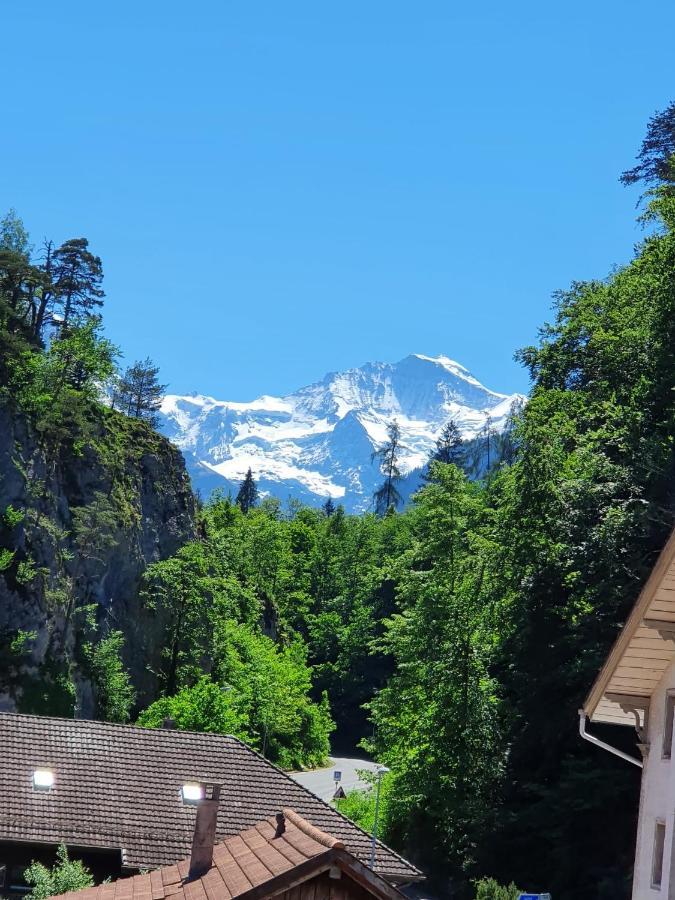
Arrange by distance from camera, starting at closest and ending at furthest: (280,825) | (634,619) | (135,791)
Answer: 1. (634,619)
2. (280,825)
3. (135,791)

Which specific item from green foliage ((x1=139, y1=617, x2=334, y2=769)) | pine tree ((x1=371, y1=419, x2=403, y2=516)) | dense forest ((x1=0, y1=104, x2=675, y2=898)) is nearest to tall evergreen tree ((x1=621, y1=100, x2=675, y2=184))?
dense forest ((x1=0, y1=104, x2=675, y2=898))

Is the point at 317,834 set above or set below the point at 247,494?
below

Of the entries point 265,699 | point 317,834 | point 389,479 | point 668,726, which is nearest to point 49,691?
point 265,699

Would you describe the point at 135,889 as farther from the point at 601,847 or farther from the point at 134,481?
the point at 134,481

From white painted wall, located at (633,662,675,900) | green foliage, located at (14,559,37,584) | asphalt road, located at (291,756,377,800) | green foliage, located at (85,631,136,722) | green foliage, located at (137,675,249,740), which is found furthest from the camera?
asphalt road, located at (291,756,377,800)

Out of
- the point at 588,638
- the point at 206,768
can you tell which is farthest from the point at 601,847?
the point at 206,768

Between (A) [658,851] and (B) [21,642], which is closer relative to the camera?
(A) [658,851]

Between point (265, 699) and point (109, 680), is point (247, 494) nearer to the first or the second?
point (265, 699)

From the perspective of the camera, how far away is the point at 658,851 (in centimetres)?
1204

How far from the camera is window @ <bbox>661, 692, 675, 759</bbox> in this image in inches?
470

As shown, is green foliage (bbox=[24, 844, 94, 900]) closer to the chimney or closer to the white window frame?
the chimney

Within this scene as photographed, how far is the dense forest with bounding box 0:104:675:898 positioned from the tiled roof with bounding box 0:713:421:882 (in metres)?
9.61

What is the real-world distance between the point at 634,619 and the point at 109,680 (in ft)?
165

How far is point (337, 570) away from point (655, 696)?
96.5 meters
